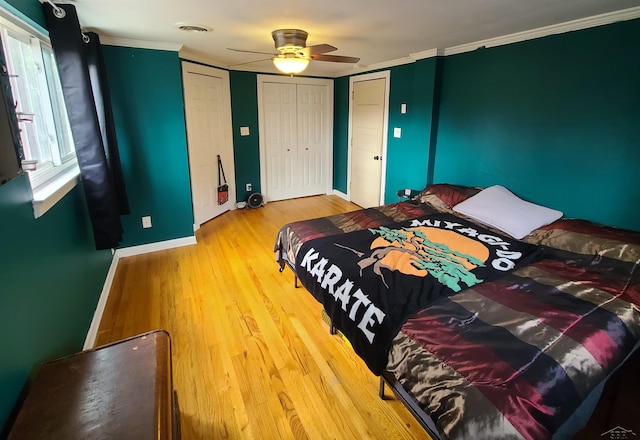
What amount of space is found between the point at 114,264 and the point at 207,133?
78.2 inches

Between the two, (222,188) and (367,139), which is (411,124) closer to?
(367,139)

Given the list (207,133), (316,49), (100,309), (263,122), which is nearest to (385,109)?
(263,122)

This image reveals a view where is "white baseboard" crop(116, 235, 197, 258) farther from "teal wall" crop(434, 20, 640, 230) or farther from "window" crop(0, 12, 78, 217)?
"teal wall" crop(434, 20, 640, 230)

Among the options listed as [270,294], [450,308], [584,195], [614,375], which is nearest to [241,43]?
[270,294]

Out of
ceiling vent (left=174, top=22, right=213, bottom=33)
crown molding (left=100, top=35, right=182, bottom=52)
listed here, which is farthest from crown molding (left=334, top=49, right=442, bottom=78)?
crown molding (left=100, top=35, right=182, bottom=52)

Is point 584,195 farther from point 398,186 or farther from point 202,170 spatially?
point 202,170

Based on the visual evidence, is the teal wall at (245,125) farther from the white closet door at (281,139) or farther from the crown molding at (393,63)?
the crown molding at (393,63)

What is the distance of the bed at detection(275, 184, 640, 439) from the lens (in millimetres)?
1202

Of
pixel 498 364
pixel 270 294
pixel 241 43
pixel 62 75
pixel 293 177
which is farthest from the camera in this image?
pixel 293 177

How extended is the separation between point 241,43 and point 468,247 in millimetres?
2728

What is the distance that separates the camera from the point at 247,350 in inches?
85.2

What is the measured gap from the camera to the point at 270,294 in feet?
9.26

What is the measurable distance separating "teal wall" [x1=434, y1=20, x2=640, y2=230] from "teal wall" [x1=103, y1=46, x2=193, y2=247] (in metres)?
2.94

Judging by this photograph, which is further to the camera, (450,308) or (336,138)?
(336,138)
